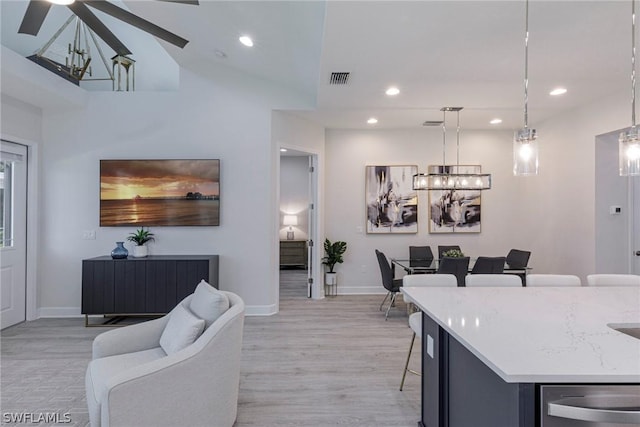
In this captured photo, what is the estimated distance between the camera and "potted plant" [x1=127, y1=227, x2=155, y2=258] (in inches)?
182

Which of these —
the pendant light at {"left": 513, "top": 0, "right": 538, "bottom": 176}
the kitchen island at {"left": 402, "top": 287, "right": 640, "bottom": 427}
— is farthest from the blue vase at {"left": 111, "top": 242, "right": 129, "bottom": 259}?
the pendant light at {"left": 513, "top": 0, "right": 538, "bottom": 176}

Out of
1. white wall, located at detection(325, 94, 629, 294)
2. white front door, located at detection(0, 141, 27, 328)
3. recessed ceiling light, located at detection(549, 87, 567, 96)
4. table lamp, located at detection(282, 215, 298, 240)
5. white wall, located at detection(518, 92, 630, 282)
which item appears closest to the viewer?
recessed ceiling light, located at detection(549, 87, 567, 96)

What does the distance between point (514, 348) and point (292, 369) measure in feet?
7.31

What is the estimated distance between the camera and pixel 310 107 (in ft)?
16.1

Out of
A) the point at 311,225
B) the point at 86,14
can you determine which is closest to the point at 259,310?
the point at 311,225

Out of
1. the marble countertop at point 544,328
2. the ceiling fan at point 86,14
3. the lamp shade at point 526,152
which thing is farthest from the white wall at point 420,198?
the ceiling fan at point 86,14

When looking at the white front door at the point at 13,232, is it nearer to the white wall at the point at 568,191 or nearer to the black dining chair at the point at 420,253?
the black dining chair at the point at 420,253

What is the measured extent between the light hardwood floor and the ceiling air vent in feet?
9.65

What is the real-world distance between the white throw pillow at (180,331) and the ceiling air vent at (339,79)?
2789 mm

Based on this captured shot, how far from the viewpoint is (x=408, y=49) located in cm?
312

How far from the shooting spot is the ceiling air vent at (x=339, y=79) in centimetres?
372

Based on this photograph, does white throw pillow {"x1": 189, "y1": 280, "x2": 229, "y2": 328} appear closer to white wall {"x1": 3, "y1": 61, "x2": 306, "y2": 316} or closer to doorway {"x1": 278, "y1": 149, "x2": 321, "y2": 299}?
white wall {"x1": 3, "y1": 61, "x2": 306, "y2": 316}

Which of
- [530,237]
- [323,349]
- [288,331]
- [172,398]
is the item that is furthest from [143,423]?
[530,237]

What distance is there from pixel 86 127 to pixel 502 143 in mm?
6676
